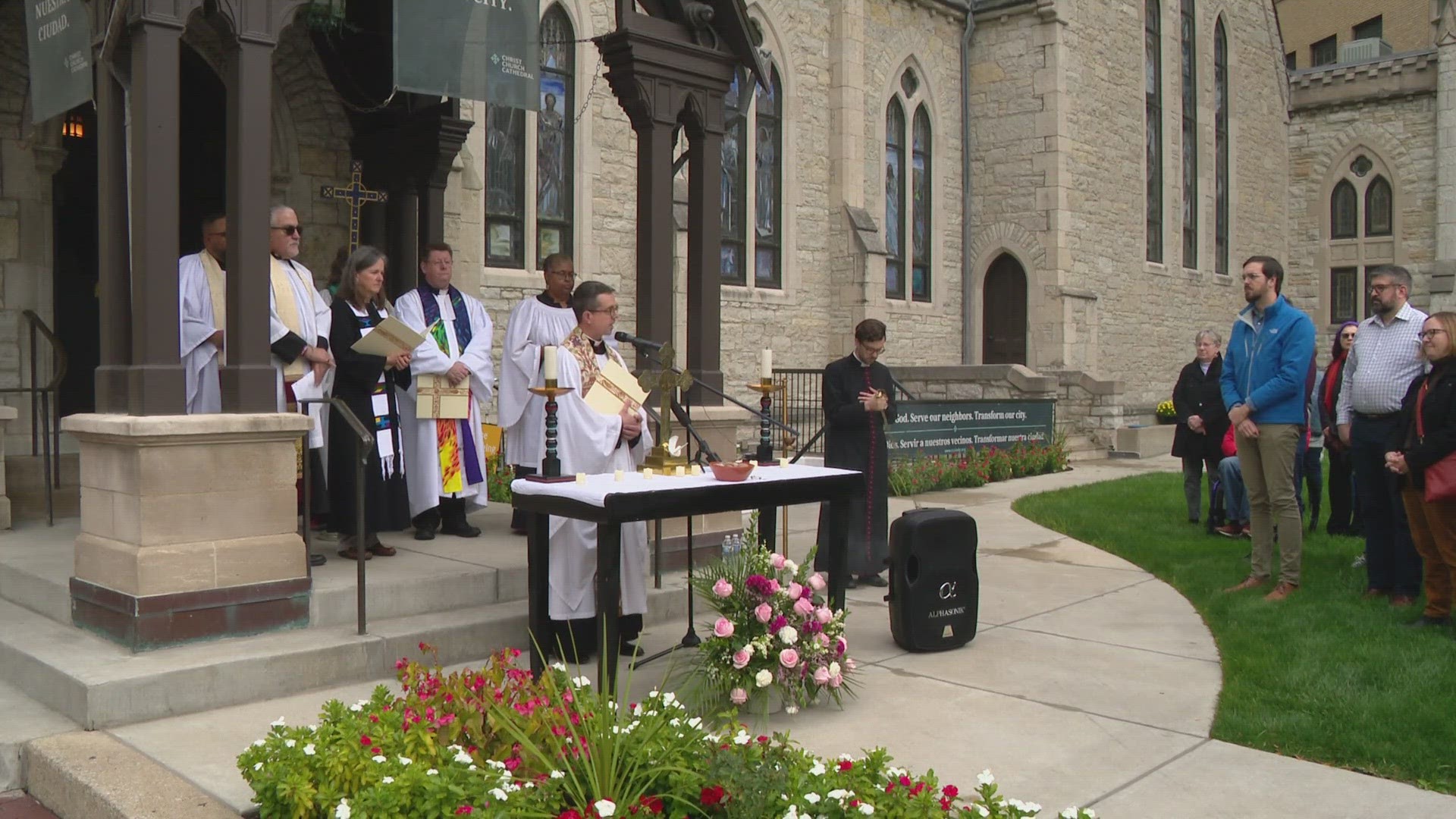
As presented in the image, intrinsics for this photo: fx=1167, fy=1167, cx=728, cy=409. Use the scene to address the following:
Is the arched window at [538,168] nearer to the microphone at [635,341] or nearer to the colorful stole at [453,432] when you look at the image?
the colorful stole at [453,432]

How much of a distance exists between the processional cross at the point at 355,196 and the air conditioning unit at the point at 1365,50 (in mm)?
34694

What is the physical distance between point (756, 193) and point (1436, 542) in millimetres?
13422

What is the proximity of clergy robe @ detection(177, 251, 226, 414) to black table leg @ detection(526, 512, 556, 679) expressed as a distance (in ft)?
7.06

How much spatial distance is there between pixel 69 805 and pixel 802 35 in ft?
56.3

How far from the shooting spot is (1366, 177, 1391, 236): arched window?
30500mm

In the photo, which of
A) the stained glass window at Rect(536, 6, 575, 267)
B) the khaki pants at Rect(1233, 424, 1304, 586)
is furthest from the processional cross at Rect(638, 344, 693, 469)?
the stained glass window at Rect(536, 6, 575, 267)

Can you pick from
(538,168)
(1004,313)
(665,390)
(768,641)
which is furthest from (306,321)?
(1004,313)

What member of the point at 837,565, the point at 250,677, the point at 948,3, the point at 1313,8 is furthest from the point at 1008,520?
the point at 1313,8

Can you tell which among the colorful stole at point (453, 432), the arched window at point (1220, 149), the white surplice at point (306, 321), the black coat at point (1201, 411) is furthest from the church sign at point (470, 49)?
the arched window at point (1220, 149)

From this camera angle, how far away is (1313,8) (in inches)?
1657

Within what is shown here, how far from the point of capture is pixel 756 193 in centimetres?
1880

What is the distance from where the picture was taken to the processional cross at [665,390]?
5656 millimetres

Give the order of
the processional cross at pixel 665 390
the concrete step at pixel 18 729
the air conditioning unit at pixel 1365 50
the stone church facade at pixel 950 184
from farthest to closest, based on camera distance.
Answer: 1. the air conditioning unit at pixel 1365 50
2. the stone church facade at pixel 950 184
3. the processional cross at pixel 665 390
4. the concrete step at pixel 18 729

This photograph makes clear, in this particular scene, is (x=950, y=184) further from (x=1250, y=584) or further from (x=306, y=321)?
(x=306, y=321)
